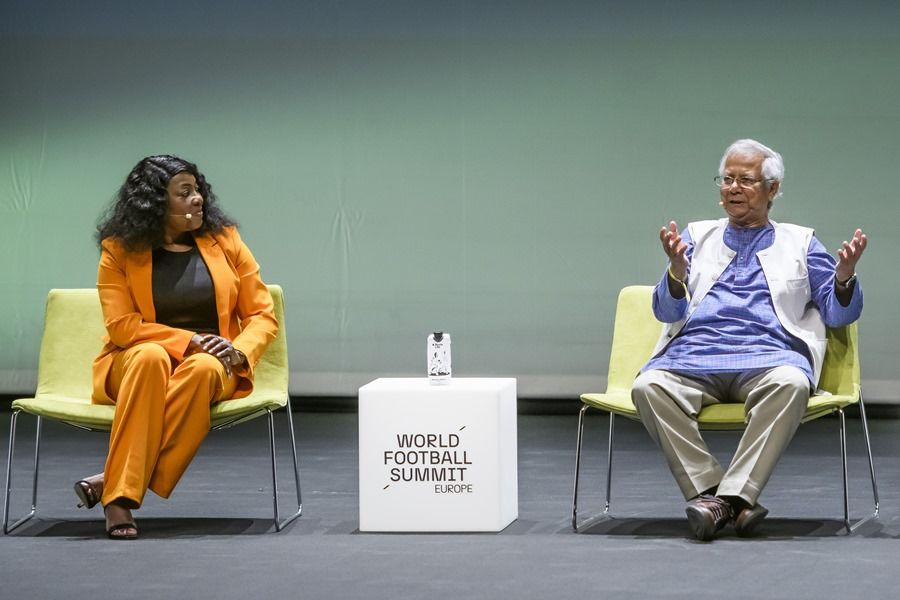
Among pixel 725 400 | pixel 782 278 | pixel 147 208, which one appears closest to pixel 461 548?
pixel 725 400

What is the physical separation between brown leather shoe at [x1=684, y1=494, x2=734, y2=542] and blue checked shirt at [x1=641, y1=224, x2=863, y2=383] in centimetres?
43

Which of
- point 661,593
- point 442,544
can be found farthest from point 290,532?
point 661,593

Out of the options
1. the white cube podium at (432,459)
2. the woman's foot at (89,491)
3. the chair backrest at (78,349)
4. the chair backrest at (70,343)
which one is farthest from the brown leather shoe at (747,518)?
the chair backrest at (70,343)

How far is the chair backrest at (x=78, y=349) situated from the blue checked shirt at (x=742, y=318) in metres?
1.18

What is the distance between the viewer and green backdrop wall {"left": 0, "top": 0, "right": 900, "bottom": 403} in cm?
724

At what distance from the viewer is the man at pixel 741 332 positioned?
393 cm

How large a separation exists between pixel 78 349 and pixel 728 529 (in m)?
2.11

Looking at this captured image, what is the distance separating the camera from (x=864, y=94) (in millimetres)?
7176

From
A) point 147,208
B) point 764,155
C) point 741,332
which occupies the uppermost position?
point 764,155

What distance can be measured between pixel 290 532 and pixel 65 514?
83 cm

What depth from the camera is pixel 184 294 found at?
443cm

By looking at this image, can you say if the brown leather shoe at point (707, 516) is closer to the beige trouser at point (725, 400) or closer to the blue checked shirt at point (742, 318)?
the beige trouser at point (725, 400)

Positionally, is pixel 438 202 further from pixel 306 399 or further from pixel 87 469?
pixel 87 469

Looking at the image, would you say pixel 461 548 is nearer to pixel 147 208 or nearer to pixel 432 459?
pixel 432 459
